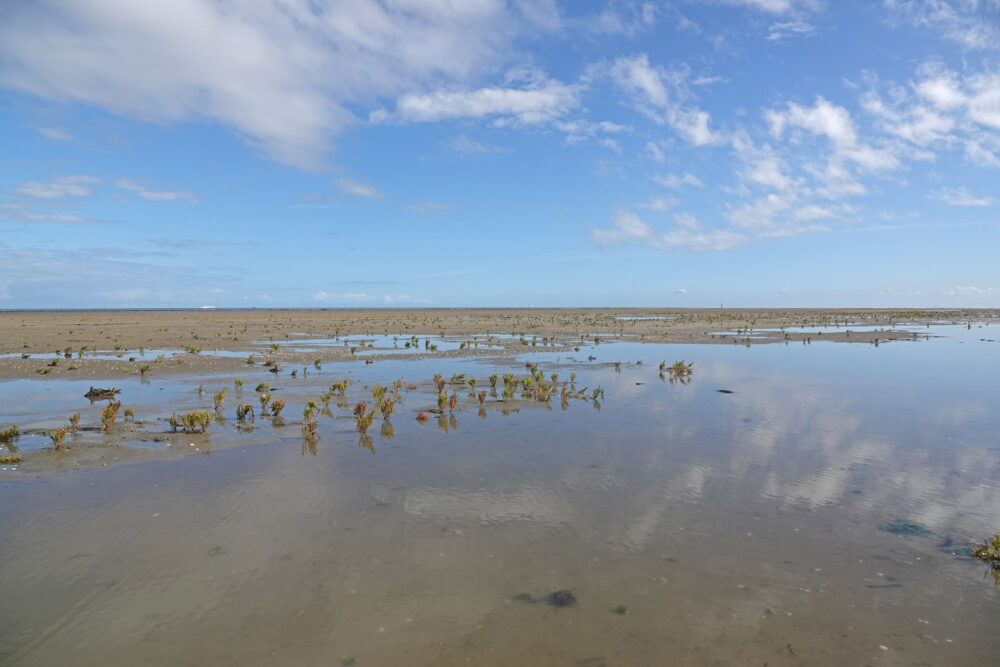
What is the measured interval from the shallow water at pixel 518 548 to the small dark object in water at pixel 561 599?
3.6 inches

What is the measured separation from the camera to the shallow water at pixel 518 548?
5219mm

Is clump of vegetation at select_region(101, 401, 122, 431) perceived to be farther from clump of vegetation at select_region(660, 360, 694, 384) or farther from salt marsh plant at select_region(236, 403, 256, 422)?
clump of vegetation at select_region(660, 360, 694, 384)

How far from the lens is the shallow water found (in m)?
5.22

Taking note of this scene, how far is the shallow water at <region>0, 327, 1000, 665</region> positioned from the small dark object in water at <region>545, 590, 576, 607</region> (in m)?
0.09

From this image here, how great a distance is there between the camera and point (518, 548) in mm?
7016

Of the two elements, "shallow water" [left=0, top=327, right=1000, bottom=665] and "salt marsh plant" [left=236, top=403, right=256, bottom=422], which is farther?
"salt marsh plant" [left=236, top=403, right=256, bottom=422]

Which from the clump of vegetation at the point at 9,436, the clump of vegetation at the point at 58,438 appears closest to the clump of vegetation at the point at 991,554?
the clump of vegetation at the point at 58,438

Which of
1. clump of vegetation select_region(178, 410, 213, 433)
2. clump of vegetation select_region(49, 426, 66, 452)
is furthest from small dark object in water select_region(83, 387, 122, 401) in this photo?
clump of vegetation select_region(49, 426, 66, 452)

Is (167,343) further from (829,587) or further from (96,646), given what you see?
(829,587)

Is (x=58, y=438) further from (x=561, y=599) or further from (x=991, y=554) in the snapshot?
(x=991, y=554)

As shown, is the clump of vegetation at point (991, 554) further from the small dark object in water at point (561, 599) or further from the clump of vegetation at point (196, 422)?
the clump of vegetation at point (196, 422)

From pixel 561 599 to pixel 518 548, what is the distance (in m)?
1.21

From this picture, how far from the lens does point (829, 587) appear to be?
605 cm

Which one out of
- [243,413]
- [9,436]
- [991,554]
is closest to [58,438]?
[9,436]
